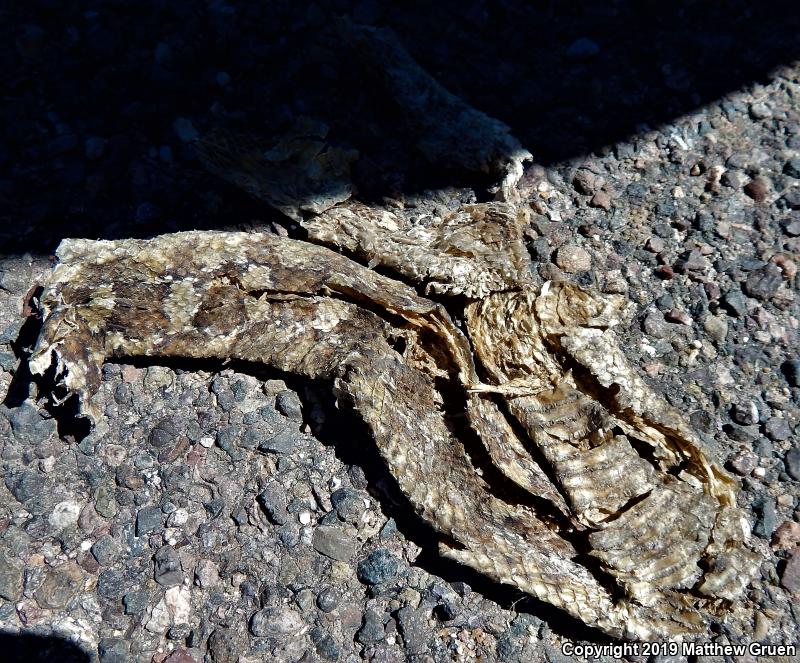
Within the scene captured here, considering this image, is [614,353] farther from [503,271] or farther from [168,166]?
[168,166]

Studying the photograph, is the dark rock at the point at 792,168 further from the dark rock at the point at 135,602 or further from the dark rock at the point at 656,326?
the dark rock at the point at 135,602

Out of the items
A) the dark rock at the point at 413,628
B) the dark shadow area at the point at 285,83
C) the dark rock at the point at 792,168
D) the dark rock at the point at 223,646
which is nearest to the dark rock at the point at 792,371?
the dark rock at the point at 792,168

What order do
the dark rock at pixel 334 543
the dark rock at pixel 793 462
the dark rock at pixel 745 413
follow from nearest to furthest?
the dark rock at pixel 334 543 → the dark rock at pixel 793 462 → the dark rock at pixel 745 413

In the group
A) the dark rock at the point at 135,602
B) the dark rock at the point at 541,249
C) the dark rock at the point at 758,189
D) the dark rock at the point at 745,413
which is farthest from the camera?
the dark rock at the point at 758,189

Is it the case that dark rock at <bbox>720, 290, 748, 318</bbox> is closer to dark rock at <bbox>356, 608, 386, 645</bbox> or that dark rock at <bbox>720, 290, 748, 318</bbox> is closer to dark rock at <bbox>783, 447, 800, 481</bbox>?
dark rock at <bbox>783, 447, 800, 481</bbox>

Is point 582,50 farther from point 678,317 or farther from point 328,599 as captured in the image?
point 328,599

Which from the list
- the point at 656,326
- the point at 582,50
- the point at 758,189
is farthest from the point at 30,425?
the point at 758,189
